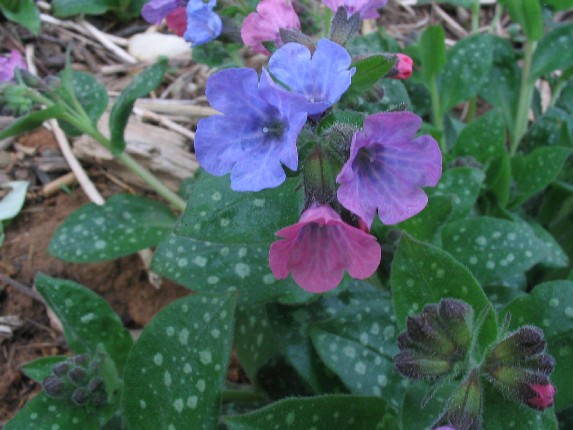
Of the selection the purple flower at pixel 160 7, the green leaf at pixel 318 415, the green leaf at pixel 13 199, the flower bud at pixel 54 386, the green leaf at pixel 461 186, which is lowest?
the green leaf at pixel 13 199

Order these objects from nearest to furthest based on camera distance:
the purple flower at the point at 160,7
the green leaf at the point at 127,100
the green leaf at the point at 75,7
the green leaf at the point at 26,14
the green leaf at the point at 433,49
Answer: the purple flower at the point at 160,7 → the green leaf at the point at 127,100 → the green leaf at the point at 433,49 → the green leaf at the point at 26,14 → the green leaf at the point at 75,7

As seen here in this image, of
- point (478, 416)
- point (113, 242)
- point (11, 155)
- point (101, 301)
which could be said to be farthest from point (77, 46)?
point (478, 416)

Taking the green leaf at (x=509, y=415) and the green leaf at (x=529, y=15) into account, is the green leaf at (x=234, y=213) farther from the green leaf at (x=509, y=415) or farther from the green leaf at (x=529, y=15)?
the green leaf at (x=529, y=15)

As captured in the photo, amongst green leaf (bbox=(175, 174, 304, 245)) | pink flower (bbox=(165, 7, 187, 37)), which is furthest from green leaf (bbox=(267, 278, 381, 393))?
pink flower (bbox=(165, 7, 187, 37))

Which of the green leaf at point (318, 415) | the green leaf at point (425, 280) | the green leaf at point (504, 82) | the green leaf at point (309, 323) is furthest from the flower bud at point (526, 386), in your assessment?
Result: the green leaf at point (504, 82)

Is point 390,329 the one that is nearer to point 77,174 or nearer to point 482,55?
point 482,55

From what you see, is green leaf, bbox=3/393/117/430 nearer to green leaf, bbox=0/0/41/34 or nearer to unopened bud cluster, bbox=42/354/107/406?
unopened bud cluster, bbox=42/354/107/406
